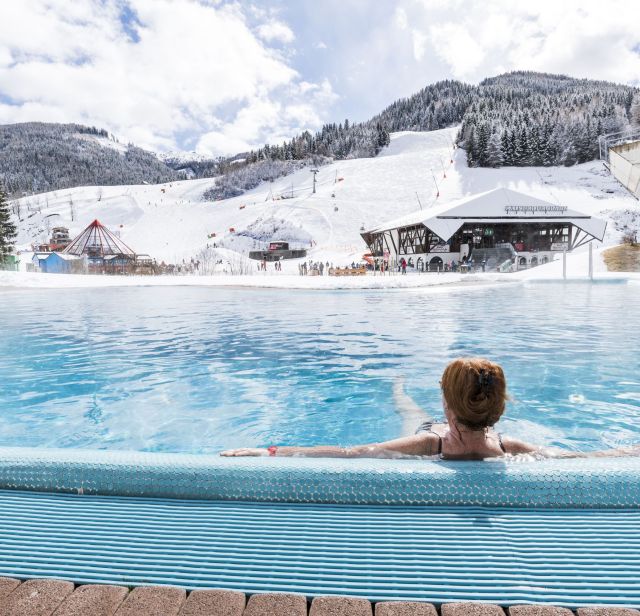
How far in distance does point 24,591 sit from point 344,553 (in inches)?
46.1

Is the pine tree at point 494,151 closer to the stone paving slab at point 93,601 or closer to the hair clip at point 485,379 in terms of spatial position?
the hair clip at point 485,379

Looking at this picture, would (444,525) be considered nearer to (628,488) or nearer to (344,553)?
(344,553)

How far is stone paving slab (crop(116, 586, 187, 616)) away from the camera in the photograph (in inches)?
62.8

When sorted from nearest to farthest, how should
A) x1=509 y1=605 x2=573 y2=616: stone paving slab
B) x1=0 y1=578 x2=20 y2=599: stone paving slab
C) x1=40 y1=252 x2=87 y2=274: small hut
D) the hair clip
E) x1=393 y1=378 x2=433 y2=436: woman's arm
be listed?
1. x1=509 y1=605 x2=573 y2=616: stone paving slab
2. x1=0 y1=578 x2=20 y2=599: stone paving slab
3. the hair clip
4. x1=393 y1=378 x2=433 y2=436: woman's arm
5. x1=40 y1=252 x2=87 y2=274: small hut

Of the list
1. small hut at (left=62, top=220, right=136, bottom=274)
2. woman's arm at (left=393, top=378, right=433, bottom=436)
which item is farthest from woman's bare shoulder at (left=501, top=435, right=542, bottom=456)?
small hut at (left=62, top=220, right=136, bottom=274)

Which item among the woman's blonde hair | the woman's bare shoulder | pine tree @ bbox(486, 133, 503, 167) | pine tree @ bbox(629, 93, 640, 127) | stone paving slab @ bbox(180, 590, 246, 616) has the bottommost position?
the woman's bare shoulder

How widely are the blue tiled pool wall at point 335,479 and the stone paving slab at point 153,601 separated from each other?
0.68 meters

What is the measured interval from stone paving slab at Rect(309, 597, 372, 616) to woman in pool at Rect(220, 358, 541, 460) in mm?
1221

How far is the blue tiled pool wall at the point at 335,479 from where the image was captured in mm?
2270

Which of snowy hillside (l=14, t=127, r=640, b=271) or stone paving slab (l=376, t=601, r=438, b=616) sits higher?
snowy hillside (l=14, t=127, r=640, b=271)

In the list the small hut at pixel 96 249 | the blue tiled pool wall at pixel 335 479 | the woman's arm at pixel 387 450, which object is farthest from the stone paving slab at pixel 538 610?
the small hut at pixel 96 249

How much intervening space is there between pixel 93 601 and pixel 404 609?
3.51 feet

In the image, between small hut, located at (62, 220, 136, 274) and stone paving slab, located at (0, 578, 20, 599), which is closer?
stone paving slab, located at (0, 578, 20, 599)

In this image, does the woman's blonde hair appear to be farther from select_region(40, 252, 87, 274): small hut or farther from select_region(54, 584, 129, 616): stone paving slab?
select_region(40, 252, 87, 274): small hut
